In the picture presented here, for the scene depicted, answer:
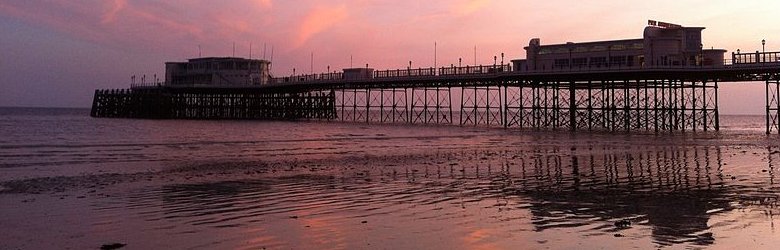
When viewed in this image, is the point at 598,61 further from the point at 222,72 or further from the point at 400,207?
the point at 222,72

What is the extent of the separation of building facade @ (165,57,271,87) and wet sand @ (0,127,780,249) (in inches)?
3050

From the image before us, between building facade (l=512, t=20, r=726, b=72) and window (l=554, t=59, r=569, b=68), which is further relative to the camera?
window (l=554, t=59, r=569, b=68)

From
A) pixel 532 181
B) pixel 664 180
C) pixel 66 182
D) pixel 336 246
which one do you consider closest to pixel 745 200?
pixel 664 180

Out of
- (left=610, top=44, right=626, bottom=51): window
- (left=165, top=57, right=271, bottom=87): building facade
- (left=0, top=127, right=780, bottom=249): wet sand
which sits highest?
(left=165, top=57, right=271, bottom=87): building facade

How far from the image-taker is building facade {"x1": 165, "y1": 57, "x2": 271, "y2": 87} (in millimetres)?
96812

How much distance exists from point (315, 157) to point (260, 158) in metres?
2.13

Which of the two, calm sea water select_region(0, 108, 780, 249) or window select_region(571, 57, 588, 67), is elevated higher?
window select_region(571, 57, 588, 67)

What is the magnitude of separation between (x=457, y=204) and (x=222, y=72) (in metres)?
88.9

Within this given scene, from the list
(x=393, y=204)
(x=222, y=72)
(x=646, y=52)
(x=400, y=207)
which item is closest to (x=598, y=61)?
(x=646, y=52)

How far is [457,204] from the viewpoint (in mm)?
12258

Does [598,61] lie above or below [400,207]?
above

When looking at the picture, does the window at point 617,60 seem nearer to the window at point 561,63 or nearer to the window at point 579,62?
the window at point 579,62

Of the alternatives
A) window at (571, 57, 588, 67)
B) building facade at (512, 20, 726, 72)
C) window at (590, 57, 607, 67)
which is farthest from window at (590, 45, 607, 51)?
window at (571, 57, 588, 67)

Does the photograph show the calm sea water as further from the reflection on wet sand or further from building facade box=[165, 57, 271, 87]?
building facade box=[165, 57, 271, 87]
